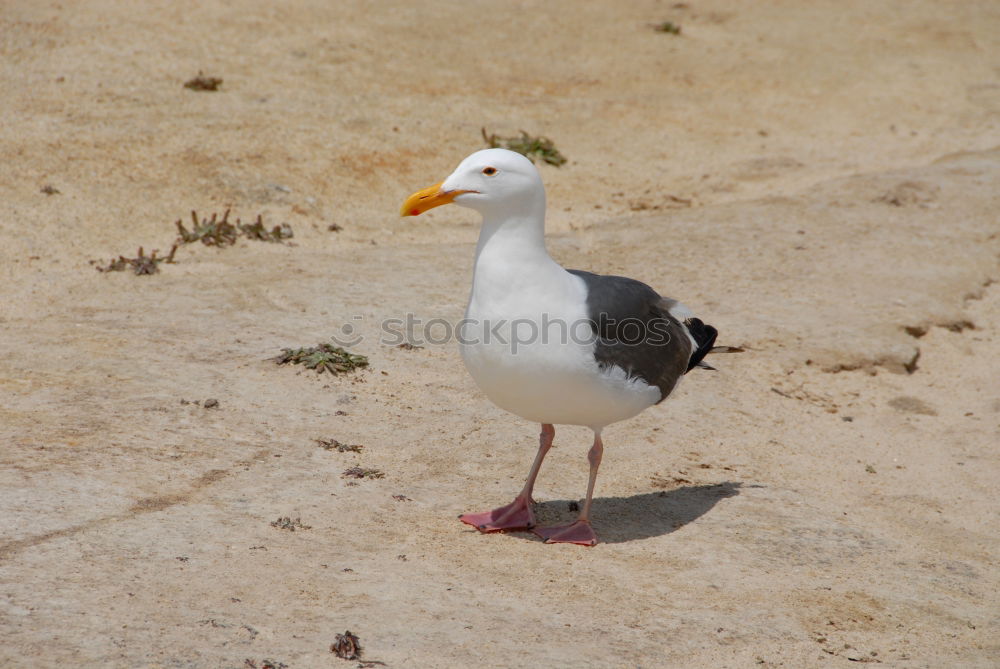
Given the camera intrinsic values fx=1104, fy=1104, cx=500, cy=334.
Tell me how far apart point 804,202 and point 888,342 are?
8.75 ft

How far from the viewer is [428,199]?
5293 mm

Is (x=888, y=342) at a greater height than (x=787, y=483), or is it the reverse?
(x=888, y=342)

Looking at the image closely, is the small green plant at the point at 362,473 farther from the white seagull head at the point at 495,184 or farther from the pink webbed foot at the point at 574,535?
the white seagull head at the point at 495,184

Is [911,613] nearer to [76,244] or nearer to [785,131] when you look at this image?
[76,244]

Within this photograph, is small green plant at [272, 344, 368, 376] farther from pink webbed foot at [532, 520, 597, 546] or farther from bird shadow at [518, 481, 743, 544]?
pink webbed foot at [532, 520, 597, 546]

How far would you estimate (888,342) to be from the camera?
8180mm

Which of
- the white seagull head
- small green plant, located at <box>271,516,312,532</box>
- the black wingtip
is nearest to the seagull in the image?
the white seagull head

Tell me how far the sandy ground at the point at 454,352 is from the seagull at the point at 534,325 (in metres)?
0.72

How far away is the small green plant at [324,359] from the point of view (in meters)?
7.07

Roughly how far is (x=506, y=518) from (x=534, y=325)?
1.09 meters

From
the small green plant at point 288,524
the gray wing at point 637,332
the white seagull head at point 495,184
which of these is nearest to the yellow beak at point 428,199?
the white seagull head at point 495,184

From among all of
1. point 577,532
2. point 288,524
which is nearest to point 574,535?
point 577,532

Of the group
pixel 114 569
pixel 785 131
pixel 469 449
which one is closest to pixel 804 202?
pixel 785 131

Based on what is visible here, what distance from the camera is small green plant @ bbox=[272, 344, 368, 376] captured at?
23.2ft
